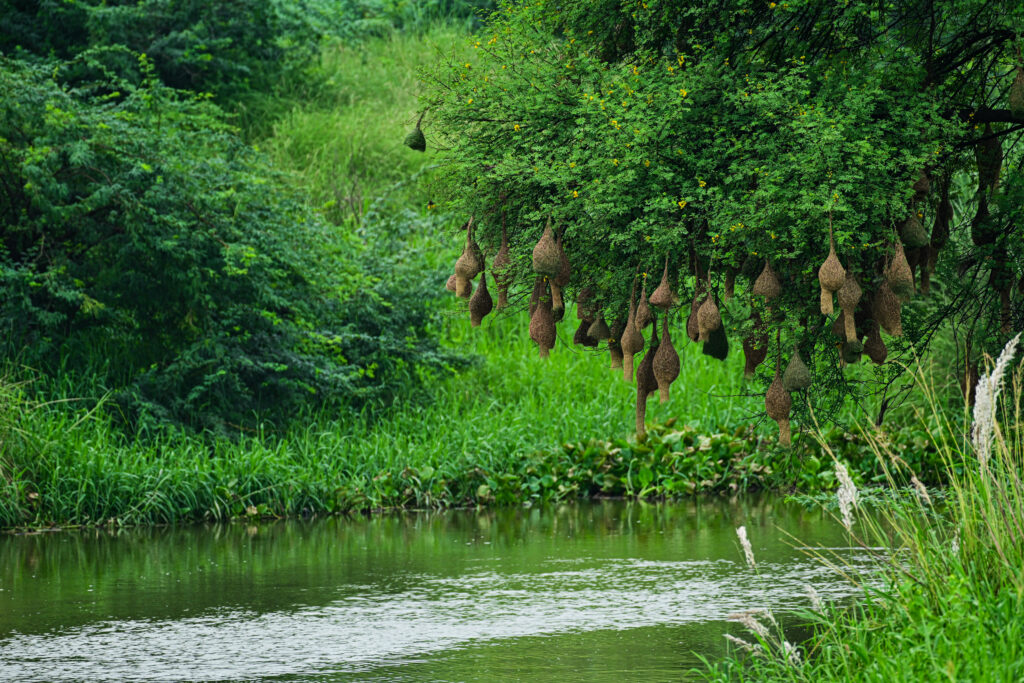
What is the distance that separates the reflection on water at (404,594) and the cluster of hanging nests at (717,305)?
1540 millimetres

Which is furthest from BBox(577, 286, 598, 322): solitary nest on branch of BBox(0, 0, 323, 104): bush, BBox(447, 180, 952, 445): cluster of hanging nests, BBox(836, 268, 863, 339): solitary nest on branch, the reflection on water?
BBox(0, 0, 323, 104): bush

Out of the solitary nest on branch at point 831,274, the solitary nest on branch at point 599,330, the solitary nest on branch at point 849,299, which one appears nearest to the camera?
the solitary nest on branch at point 831,274

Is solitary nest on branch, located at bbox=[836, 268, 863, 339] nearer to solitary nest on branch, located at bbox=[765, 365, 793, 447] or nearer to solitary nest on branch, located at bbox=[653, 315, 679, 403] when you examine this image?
solitary nest on branch, located at bbox=[765, 365, 793, 447]

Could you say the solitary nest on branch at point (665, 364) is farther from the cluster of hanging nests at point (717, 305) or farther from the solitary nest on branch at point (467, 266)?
the solitary nest on branch at point (467, 266)

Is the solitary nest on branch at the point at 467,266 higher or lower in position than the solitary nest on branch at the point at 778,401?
higher

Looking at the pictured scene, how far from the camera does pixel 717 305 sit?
6363mm

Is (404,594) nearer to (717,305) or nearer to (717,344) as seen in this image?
(717,344)

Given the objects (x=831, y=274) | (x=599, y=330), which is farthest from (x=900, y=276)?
(x=599, y=330)

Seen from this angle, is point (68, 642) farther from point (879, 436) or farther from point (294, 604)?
point (879, 436)

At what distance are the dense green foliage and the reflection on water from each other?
209 centimetres

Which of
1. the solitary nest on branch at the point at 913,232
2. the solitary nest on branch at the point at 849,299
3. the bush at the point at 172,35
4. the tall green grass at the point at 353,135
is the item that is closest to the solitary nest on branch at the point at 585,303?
the solitary nest on branch at the point at 849,299

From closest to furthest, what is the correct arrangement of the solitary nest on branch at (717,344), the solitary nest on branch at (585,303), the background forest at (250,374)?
1. the solitary nest on branch at (717,344)
2. the solitary nest on branch at (585,303)
3. the background forest at (250,374)

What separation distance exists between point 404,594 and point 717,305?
17.9 ft

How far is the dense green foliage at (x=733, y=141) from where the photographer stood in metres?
6.41
